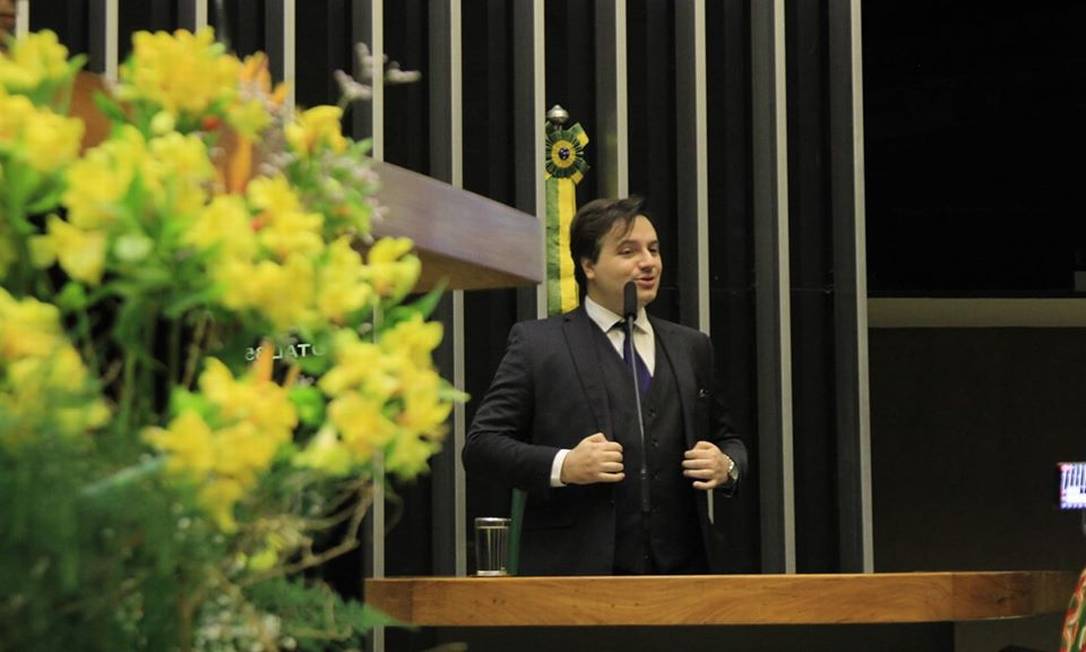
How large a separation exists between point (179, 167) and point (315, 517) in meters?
0.15

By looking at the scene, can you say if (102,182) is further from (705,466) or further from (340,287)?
(705,466)

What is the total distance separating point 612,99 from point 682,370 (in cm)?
154

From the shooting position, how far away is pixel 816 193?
511 cm

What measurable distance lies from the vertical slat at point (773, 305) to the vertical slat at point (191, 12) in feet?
4.67

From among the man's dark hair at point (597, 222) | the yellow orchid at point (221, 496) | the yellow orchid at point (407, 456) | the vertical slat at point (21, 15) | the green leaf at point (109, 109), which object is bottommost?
the yellow orchid at point (221, 496)

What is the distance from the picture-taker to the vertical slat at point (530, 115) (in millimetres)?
4844

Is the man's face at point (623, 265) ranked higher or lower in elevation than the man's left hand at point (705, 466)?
higher

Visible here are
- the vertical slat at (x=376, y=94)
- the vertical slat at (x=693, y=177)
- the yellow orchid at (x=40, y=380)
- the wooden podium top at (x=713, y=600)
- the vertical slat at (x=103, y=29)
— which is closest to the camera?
the yellow orchid at (x=40, y=380)

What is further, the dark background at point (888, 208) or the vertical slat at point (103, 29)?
the dark background at point (888, 208)

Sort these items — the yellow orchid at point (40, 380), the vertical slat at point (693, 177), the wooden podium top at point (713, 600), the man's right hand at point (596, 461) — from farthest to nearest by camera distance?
the vertical slat at point (693, 177) < the man's right hand at point (596, 461) < the wooden podium top at point (713, 600) < the yellow orchid at point (40, 380)

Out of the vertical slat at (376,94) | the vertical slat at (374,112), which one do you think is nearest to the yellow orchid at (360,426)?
the vertical slat at (374,112)

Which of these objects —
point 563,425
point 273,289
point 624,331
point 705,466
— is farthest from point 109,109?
point 624,331

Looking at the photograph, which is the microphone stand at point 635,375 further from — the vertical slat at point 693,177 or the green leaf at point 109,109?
the green leaf at point 109,109

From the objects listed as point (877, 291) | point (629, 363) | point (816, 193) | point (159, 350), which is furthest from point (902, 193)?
point (159, 350)
